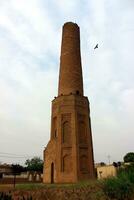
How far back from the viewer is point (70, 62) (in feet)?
103

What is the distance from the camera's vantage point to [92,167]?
28.3m

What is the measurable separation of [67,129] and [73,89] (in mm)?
4637

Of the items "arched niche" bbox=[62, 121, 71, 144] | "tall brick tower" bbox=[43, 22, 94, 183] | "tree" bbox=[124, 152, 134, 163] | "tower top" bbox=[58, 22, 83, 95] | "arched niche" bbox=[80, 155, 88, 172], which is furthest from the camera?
"tree" bbox=[124, 152, 134, 163]

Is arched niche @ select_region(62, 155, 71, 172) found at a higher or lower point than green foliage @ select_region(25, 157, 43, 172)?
lower

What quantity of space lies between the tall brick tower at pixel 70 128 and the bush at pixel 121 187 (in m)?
13.6

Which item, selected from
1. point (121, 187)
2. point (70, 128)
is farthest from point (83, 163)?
point (121, 187)

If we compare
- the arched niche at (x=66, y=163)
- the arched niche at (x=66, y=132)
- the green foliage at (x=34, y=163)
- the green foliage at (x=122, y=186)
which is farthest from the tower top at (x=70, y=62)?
the green foliage at (x=34, y=163)

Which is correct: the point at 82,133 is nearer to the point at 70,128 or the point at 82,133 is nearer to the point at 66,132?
the point at 70,128

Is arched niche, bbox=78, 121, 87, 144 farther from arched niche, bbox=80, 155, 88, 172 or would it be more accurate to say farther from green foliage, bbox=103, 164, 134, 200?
green foliage, bbox=103, 164, 134, 200

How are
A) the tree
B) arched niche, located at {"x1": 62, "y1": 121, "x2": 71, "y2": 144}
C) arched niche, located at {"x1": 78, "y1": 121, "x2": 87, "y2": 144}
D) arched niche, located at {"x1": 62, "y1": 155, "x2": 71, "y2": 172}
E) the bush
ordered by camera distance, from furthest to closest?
1. the tree
2. arched niche, located at {"x1": 78, "y1": 121, "x2": 87, "y2": 144}
3. arched niche, located at {"x1": 62, "y1": 121, "x2": 71, "y2": 144}
4. arched niche, located at {"x1": 62, "y1": 155, "x2": 71, "y2": 172}
5. the bush

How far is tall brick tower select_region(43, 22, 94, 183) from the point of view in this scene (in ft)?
89.8

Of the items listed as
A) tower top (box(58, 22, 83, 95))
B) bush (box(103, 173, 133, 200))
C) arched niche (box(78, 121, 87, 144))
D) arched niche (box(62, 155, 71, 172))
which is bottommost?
bush (box(103, 173, 133, 200))

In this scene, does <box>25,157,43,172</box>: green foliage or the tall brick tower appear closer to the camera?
the tall brick tower

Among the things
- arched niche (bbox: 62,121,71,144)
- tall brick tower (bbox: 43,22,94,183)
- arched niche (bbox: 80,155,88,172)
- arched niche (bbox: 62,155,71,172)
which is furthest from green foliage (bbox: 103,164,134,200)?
arched niche (bbox: 62,121,71,144)
